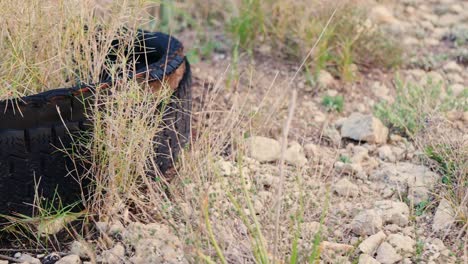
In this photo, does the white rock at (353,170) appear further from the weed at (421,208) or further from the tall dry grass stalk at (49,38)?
the tall dry grass stalk at (49,38)

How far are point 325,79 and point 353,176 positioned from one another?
1055mm

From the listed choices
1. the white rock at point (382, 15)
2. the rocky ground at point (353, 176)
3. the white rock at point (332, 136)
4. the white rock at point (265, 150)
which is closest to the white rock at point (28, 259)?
the rocky ground at point (353, 176)

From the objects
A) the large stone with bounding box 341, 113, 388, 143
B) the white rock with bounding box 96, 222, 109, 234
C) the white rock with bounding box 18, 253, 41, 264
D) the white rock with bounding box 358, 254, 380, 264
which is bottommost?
the white rock with bounding box 18, 253, 41, 264

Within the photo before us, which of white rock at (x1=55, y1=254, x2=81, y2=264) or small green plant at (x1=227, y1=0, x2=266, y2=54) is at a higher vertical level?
small green plant at (x1=227, y1=0, x2=266, y2=54)

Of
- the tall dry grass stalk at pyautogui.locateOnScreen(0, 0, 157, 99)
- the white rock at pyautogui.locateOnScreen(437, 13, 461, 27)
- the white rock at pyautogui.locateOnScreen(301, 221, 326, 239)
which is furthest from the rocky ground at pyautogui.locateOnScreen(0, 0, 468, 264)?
the tall dry grass stalk at pyautogui.locateOnScreen(0, 0, 157, 99)

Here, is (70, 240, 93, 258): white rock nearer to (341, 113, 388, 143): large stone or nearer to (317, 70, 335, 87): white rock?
(341, 113, 388, 143): large stone

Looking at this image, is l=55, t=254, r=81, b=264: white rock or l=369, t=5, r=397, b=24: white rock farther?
→ l=369, t=5, r=397, b=24: white rock

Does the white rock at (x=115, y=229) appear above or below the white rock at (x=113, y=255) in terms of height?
above

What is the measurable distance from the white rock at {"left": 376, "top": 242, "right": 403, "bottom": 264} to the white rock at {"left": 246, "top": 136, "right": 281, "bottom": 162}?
0.92m

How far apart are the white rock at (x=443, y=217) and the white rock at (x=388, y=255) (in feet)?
0.75

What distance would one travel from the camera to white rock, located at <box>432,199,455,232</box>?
311cm

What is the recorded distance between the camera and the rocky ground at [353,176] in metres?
2.94

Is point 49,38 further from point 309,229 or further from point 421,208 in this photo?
point 421,208

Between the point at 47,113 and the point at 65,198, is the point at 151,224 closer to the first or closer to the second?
the point at 65,198
